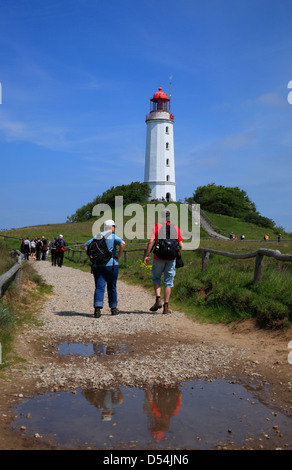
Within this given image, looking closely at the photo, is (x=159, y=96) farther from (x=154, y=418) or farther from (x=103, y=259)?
(x=154, y=418)

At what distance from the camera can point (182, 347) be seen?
701 cm

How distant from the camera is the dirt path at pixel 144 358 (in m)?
5.07

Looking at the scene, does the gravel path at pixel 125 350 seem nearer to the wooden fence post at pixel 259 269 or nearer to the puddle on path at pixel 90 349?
the puddle on path at pixel 90 349

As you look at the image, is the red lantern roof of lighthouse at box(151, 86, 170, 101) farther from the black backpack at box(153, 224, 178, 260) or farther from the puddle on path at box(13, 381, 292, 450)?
the puddle on path at box(13, 381, 292, 450)

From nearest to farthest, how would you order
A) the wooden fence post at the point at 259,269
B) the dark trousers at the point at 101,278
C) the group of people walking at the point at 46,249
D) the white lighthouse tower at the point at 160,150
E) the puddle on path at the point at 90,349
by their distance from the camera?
the puddle on path at the point at 90,349, the wooden fence post at the point at 259,269, the dark trousers at the point at 101,278, the group of people walking at the point at 46,249, the white lighthouse tower at the point at 160,150

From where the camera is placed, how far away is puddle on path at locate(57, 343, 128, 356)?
21.9 ft

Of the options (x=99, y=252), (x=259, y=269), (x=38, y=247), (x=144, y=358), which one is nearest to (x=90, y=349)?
(x=144, y=358)

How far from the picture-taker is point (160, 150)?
8444 centimetres

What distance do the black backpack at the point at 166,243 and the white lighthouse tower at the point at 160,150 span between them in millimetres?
75325

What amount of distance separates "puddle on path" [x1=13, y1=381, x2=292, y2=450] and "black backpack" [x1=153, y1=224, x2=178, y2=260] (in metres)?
4.70

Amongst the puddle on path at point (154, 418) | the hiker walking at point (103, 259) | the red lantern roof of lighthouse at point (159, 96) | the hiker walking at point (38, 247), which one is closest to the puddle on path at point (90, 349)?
the puddle on path at point (154, 418)

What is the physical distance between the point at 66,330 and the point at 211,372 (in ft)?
11.1

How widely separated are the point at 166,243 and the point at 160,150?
76.6m
